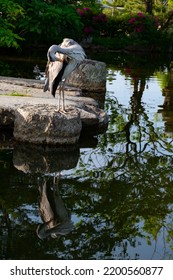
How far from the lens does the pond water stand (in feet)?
14.5

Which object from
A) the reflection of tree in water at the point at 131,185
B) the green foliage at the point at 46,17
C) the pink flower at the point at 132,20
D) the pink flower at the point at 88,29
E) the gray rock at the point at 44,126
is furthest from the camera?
the pink flower at the point at 132,20

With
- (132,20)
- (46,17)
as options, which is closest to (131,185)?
(46,17)

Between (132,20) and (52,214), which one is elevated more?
(132,20)

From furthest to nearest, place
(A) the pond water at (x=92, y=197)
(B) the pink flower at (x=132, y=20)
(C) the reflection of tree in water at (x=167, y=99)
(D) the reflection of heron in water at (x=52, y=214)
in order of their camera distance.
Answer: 1. (B) the pink flower at (x=132, y=20)
2. (C) the reflection of tree in water at (x=167, y=99)
3. (D) the reflection of heron in water at (x=52, y=214)
4. (A) the pond water at (x=92, y=197)

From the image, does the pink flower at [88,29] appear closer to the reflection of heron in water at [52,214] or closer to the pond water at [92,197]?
the pond water at [92,197]

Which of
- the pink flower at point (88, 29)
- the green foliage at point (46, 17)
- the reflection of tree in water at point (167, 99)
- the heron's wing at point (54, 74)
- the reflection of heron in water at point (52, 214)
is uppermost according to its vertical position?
the green foliage at point (46, 17)

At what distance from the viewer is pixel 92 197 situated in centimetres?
555

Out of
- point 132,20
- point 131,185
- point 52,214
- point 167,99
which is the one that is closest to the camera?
point 52,214

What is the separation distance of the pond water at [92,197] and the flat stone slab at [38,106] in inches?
10.2

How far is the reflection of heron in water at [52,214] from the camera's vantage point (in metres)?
4.61

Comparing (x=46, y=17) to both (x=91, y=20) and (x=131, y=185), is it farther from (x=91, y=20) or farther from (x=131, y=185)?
(x=131, y=185)

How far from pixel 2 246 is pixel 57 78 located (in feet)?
11.2

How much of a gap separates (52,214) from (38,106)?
8.86 feet

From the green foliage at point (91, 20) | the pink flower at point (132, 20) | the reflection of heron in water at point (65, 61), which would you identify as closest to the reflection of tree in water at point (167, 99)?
the reflection of heron in water at point (65, 61)
